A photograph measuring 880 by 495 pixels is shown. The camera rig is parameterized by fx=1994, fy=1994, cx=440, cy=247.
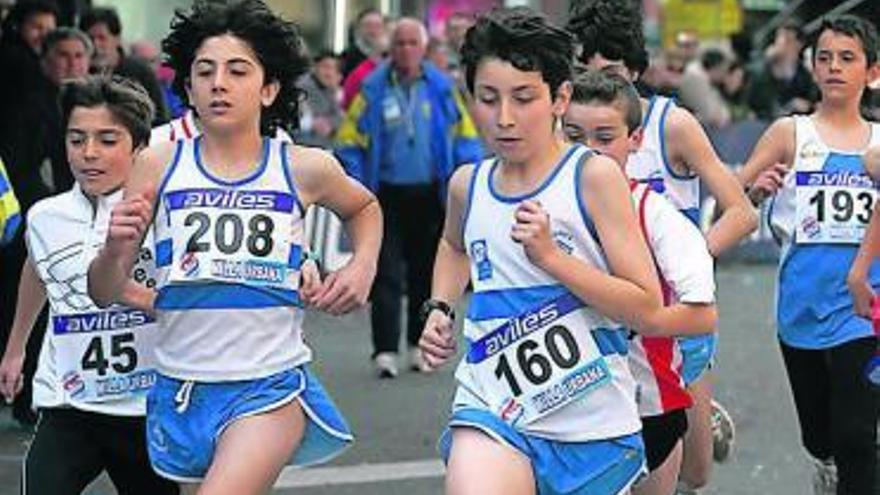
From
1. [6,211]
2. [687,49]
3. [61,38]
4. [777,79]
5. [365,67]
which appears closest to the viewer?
[6,211]

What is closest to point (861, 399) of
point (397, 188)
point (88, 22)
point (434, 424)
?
point (434, 424)

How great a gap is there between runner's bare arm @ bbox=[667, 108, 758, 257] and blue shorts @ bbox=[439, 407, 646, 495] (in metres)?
1.42

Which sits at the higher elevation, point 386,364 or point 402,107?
point 402,107

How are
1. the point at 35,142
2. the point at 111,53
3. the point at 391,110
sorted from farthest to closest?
the point at 111,53 < the point at 391,110 < the point at 35,142

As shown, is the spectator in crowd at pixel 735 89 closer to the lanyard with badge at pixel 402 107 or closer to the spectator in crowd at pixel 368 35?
the spectator in crowd at pixel 368 35

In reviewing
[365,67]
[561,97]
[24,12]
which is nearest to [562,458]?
[561,97]

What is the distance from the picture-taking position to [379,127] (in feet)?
37.0

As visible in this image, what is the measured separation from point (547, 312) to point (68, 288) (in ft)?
5.22

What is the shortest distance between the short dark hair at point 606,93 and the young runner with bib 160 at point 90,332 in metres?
1.28

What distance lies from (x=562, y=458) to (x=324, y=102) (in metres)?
10.8

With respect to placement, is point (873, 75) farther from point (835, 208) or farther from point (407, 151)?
point (407, 151)

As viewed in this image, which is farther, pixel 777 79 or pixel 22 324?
pixel 777 79

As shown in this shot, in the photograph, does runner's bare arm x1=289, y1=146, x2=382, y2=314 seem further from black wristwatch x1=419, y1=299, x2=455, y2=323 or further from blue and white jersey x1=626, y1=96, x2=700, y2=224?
blue and white jersey x1=626, y1=96, x2=700, y2=224

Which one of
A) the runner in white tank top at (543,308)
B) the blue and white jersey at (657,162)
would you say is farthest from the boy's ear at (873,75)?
the runner in white tank top at (543,308)
